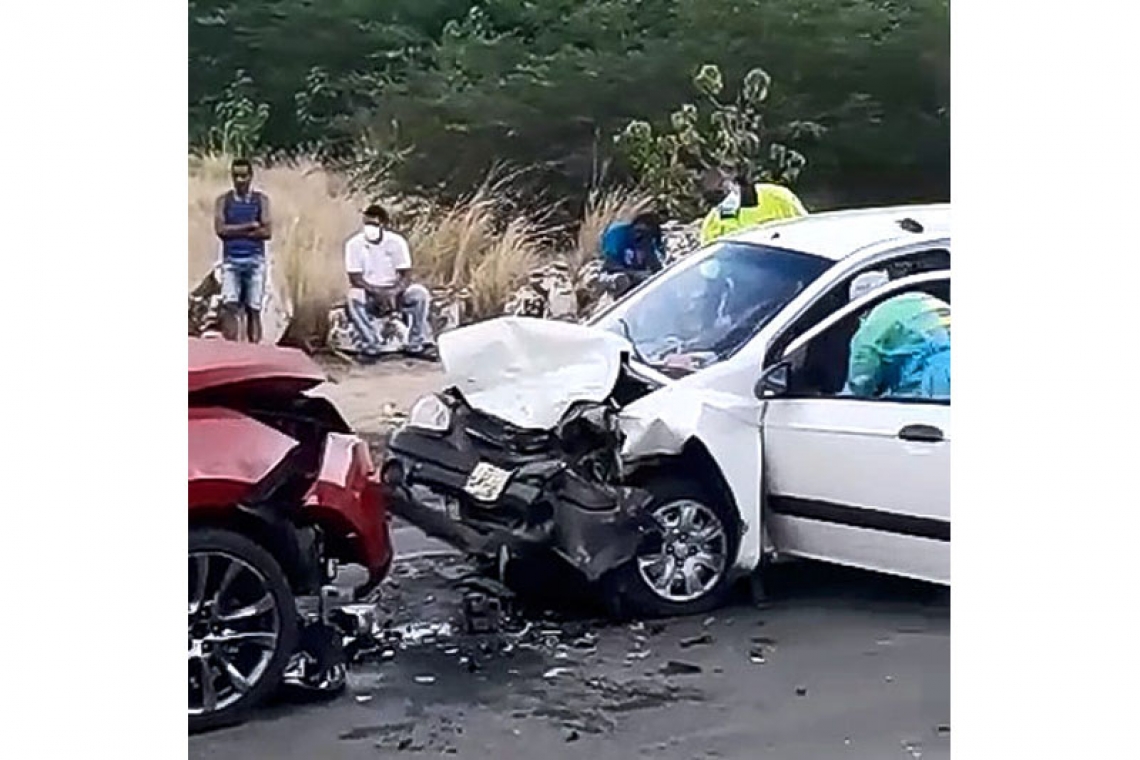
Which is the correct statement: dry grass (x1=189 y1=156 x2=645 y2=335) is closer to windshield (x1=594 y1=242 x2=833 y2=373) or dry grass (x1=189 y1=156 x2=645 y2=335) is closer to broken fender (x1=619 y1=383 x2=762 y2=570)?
windshield (x1=594 y1=242 x2=833 y2=373)

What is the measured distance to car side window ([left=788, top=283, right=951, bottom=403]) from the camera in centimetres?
262

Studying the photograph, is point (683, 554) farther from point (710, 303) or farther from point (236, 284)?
point (236, 284)

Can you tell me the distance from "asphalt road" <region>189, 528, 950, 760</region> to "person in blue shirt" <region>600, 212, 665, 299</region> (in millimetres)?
512

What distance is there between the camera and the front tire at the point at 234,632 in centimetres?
252

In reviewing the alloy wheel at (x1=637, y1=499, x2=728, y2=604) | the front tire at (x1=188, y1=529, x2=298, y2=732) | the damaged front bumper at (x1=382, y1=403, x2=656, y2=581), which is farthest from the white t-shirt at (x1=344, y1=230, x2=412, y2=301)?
the alloy wheel at (x1=637, y1=499, x2=728, y2=604)

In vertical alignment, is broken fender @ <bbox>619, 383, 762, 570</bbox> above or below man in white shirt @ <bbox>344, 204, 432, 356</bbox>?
below

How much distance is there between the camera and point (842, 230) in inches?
103

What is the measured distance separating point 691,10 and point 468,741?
1.25 metres

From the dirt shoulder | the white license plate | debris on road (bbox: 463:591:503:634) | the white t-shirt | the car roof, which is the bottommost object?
debris on road (bbox: 463:591:503:634)

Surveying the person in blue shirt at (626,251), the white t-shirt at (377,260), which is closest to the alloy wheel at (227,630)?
the white t-shirt at (377,260)

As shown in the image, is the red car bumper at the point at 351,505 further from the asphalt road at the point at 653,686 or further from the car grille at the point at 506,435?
the car grille at the point at 506,435
